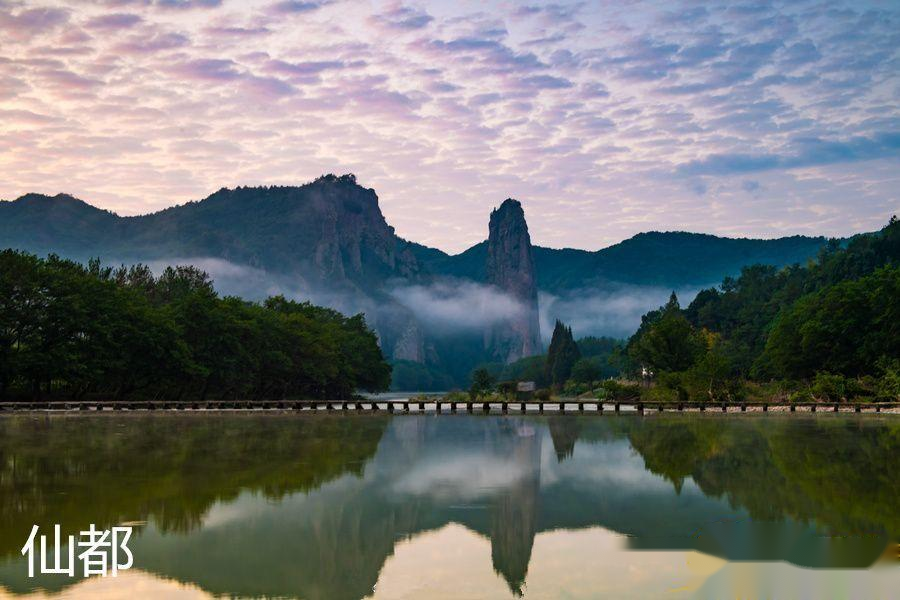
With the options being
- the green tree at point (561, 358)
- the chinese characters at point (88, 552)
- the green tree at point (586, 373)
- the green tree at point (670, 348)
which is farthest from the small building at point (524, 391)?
the chinese characters at point (88, 552)

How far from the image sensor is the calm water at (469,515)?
60.7 ft

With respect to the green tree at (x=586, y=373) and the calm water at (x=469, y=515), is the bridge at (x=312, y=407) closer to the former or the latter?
the calm water at (x=469, y=515)

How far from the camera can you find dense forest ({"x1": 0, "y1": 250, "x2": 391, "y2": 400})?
259ft

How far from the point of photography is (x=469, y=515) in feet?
86.6

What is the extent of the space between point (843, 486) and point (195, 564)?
2081 cm

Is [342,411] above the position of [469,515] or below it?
above

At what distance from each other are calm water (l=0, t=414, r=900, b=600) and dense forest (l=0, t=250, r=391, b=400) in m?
32.0

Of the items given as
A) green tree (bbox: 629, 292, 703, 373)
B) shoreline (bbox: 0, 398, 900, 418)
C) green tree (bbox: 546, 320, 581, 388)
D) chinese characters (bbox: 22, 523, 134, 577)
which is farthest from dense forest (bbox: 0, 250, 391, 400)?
green tree (bbox: 546, 320, 581, 388)

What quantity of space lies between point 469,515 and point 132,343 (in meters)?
65.2

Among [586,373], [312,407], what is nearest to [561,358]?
[586,373]

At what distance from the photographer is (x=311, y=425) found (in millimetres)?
65250

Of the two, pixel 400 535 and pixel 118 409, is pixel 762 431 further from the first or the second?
pixel 118 409

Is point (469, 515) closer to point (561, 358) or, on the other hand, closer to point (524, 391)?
point (524, 391)

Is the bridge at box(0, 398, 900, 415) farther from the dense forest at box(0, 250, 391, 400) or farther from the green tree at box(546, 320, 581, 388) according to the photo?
the green tree at box(546, 320, 581, 388)
